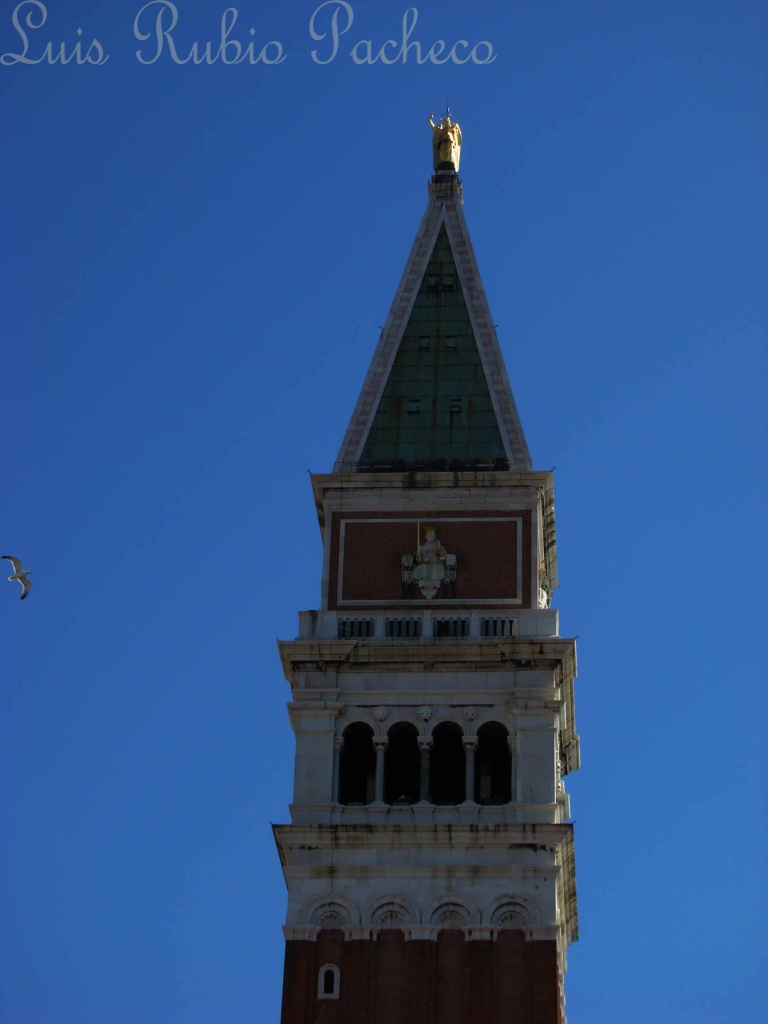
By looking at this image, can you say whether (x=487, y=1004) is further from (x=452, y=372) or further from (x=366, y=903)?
(x=452, y=372)

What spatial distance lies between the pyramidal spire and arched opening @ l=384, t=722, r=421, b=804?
338 inches

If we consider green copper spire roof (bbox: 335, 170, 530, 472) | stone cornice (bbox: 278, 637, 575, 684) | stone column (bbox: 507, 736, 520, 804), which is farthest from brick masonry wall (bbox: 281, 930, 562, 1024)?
green copper spire roof (bbox: 335, 170, 530, 472)

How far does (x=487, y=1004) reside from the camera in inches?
2731

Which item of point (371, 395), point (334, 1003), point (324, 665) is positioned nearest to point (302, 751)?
point (324, 665)

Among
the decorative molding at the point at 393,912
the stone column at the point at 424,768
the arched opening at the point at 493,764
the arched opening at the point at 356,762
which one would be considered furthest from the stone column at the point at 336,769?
the arched opening at the point at 493,764

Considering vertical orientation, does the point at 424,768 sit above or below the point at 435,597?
below

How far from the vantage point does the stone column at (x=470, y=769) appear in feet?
238

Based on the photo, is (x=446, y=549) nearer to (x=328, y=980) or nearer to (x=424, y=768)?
(x=424, y=768)

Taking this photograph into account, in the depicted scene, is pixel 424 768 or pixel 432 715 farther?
pixel 432 715

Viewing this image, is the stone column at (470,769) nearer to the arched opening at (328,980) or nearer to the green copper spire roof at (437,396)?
the arched opening at (328,980)

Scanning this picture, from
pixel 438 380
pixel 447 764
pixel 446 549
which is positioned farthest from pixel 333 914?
pixel 438 380

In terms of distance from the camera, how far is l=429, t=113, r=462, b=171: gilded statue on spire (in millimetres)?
87750

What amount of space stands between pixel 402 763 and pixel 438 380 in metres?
12.7

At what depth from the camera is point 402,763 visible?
7456cm
